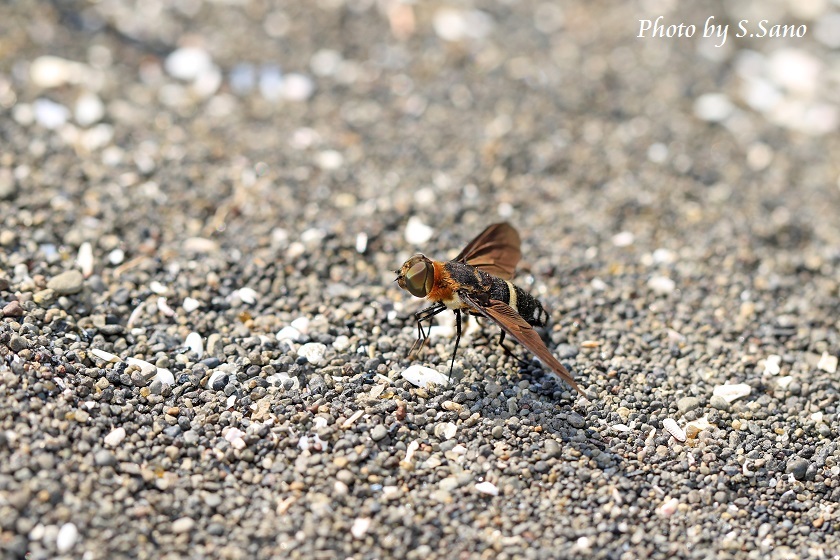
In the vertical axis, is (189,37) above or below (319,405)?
above

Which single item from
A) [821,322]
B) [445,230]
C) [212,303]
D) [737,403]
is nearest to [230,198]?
[212,303]

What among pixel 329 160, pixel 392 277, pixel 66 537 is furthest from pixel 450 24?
pixel 66 537

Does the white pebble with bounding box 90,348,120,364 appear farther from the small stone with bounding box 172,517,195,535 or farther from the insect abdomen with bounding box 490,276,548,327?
the insect abdomen with bounding box 490,276,548,327

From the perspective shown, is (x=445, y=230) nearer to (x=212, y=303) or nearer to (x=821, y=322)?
(x=212, y=303)

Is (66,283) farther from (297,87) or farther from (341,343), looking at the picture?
(297,87)

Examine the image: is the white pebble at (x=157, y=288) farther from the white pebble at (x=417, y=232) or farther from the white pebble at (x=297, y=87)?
the white pebble at (x=297, y=87)

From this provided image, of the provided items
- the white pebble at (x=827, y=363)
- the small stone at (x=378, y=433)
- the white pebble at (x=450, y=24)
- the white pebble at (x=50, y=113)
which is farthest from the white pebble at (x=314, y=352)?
the white pebble at (x=450, y=24)

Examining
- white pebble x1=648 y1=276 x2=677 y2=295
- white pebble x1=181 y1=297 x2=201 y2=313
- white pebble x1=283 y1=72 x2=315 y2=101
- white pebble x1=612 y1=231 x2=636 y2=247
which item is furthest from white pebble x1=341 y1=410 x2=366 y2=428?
white pebble x1=283 y1=72 x2=315 y2=101

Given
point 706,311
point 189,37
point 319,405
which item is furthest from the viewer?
point 189,37
